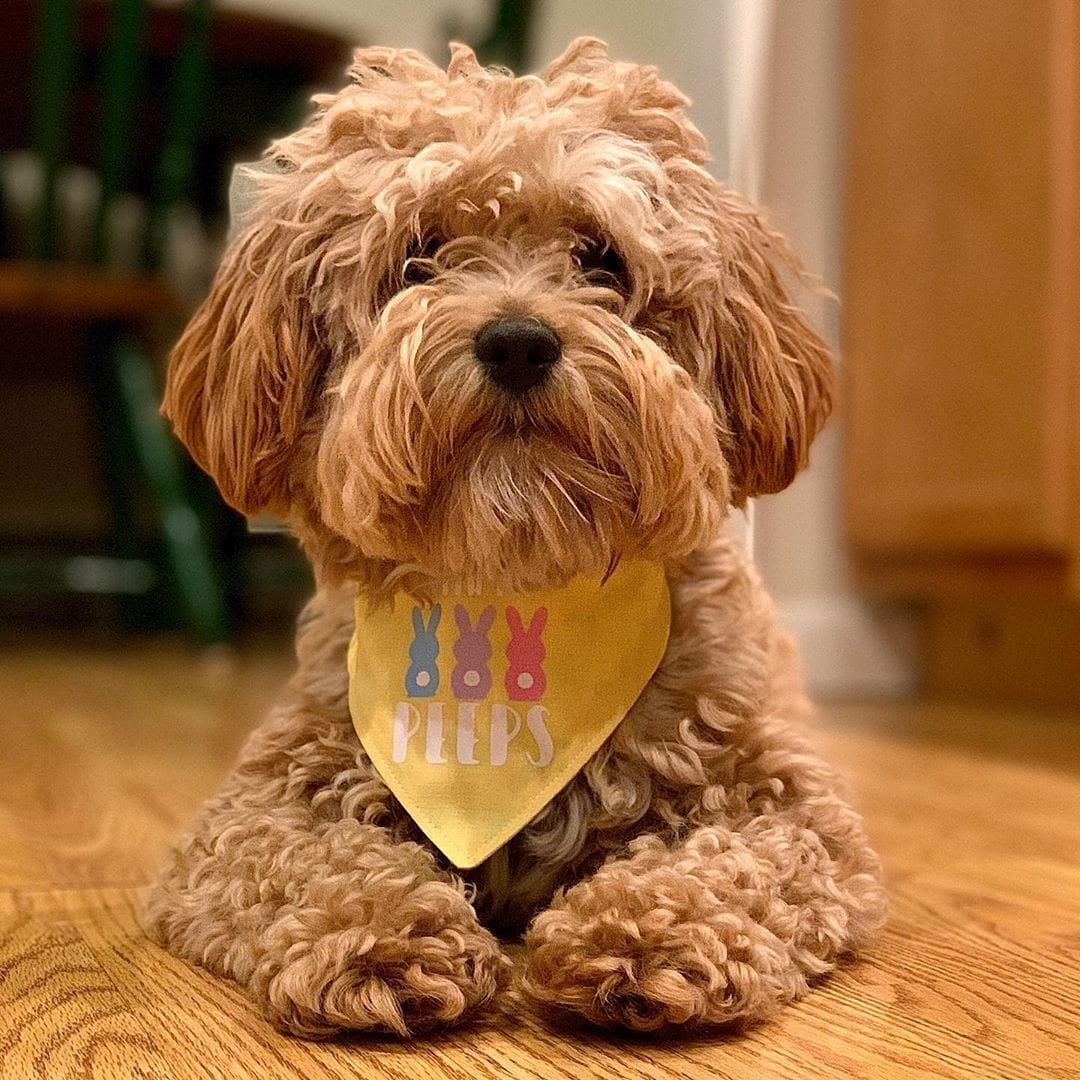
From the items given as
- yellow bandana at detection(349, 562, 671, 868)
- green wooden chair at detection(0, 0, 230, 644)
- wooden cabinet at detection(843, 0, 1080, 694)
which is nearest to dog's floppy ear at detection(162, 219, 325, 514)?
yellow bandana at detection(349, 562, 671, 868)

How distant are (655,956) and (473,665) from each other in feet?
1.00

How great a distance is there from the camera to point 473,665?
1.19m

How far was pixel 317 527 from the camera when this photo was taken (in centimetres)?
123

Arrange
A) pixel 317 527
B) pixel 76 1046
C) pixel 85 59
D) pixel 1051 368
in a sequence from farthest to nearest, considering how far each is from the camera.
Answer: pixel 85 59 → pixel 1051 368 → pixel 317 527 → pixel 76 1046

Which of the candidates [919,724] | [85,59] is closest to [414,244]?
[919,724]

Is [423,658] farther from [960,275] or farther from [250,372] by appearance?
[960,275]

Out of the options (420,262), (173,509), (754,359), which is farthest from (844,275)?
(420,262)

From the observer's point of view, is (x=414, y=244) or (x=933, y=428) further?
(x=933, y=428)

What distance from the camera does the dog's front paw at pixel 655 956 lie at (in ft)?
3.12

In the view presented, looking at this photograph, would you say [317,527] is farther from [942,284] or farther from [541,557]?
[942,284]

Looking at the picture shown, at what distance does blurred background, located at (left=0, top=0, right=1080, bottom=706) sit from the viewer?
2.61 m

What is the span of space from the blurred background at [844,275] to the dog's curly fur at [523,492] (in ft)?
2.95

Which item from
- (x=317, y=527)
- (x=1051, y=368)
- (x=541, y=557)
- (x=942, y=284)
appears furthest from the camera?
(x=942, y=284)

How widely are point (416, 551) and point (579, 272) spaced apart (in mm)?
247
